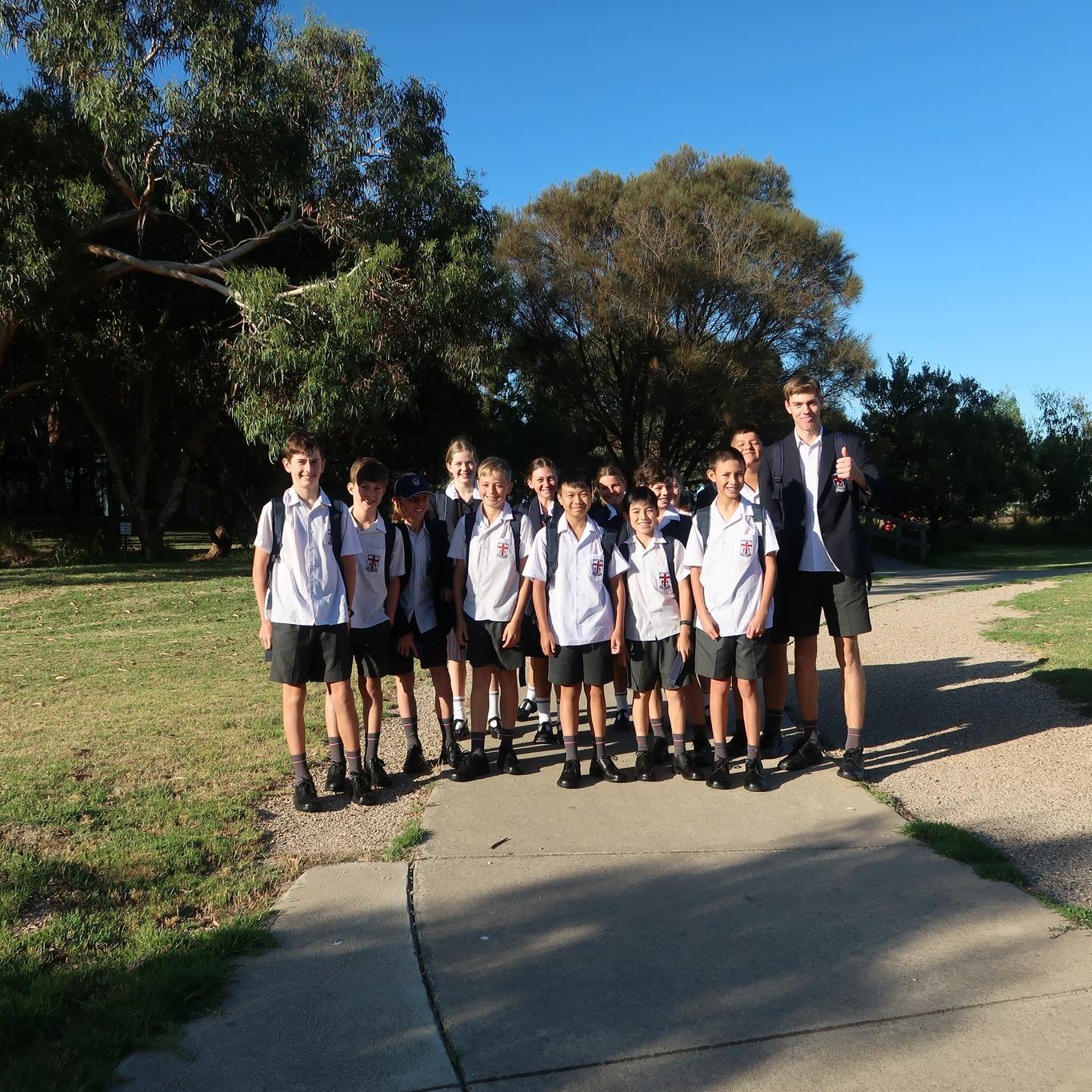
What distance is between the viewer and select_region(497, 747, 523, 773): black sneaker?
5.67 meters

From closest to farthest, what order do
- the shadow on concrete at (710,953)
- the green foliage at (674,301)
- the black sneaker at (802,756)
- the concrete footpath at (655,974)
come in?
the concrete footpath at (655,974)
the shadow on concrete at (710,953)
the black sneaker at (802,756)
the green foliage at (674,301)

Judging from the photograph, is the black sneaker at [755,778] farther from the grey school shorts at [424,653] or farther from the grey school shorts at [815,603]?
the grey school shorts at [424,653]

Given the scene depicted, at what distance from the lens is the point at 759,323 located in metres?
26.8

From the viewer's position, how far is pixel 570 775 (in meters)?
5.36

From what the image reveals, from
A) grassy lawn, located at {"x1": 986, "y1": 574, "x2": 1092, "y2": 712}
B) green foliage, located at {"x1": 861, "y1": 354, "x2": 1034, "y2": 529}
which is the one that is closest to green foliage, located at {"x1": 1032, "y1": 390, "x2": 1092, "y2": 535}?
green foliage, located at {"x1": 861, "y1": 354, "x2": 1034, "y2": 529}

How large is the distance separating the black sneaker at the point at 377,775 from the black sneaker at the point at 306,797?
0.39 m

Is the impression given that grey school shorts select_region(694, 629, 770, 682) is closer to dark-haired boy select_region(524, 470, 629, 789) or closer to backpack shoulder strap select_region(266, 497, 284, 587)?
dark-haired boy select_region(524, 470, 629, 789)

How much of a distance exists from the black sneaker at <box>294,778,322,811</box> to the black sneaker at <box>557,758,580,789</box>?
124cm

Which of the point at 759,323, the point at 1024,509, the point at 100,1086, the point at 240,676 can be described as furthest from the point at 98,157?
the point at 1024,509

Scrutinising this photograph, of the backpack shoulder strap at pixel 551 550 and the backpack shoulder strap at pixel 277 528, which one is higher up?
the backpack shoulder strap at pixel 277 528

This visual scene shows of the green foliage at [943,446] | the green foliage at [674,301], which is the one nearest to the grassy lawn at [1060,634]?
the green foliage at [674,301]

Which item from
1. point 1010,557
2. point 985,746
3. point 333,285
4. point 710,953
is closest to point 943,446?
point 1010,557

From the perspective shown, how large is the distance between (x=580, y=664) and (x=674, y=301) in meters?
21.7

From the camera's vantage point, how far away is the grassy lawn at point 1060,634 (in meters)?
7.39
